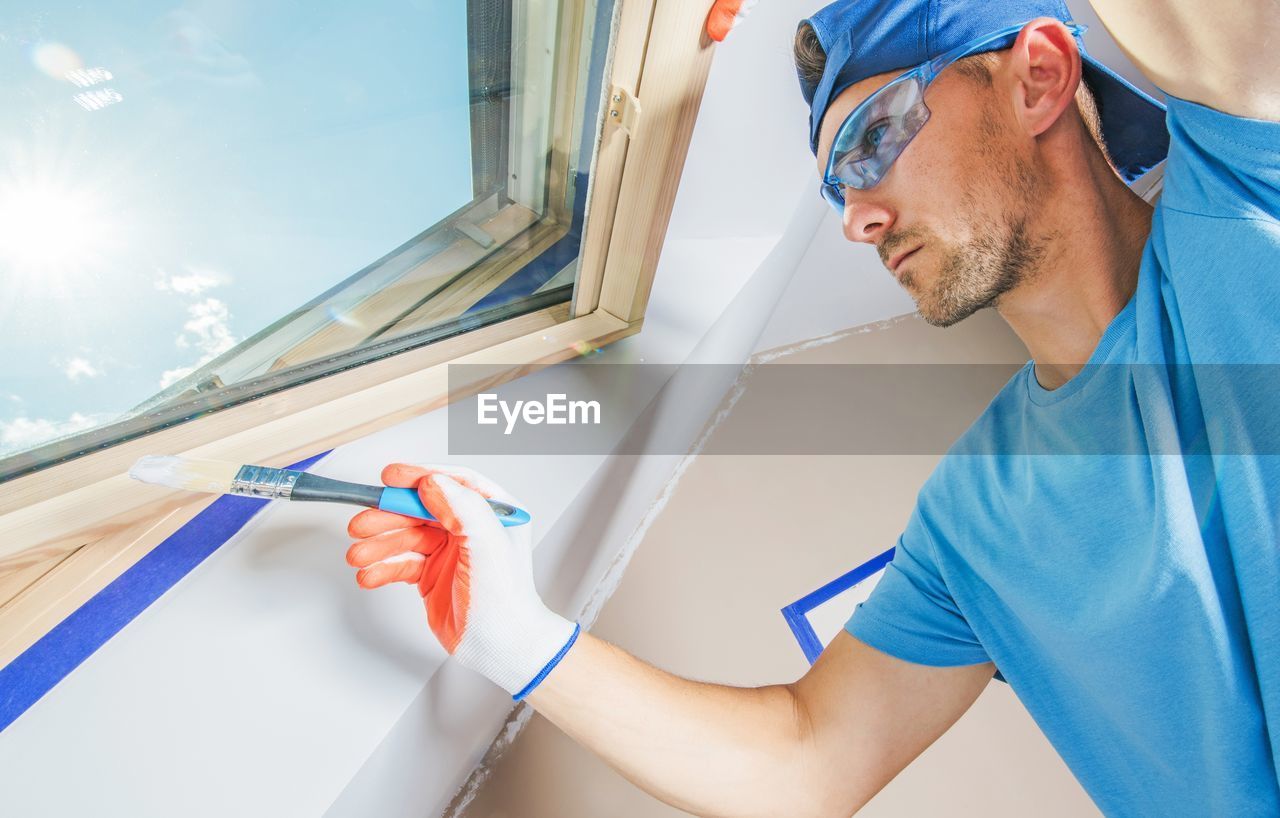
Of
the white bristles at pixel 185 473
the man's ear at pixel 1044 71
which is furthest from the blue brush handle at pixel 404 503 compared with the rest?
the man's ear at pixel 1044 71

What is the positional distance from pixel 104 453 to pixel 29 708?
243 millimetres

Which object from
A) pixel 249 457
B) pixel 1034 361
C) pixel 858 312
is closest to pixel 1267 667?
pixel 1034 361

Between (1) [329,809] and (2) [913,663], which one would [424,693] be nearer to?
(1) [329,809]

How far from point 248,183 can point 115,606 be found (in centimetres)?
48

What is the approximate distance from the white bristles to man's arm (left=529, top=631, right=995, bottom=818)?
437 millimetres

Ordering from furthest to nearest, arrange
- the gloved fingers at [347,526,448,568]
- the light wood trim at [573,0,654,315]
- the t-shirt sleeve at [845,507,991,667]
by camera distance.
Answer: the t-shirt sleeve at [845,507,991,667] → the light wood trim at [573,0,654,315] → the gloved fingers at [347,526,448,568]

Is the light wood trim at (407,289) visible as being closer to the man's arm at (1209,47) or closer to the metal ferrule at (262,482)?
the metal ferrule at (262,482)

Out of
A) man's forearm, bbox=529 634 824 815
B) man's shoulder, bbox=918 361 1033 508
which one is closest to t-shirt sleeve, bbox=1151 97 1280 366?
man's shoulder, bbox=918 361 1033 508

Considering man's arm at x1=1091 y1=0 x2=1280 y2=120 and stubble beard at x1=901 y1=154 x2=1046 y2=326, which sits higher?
stubble beard at x1=901 y1=154 x2=1046 y2=326

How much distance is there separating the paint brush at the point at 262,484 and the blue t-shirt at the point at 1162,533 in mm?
708

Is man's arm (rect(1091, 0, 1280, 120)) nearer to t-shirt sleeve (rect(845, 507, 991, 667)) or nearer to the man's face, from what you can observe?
the man's face

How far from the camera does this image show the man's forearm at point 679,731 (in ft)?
2.62

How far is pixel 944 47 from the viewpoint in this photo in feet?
2.77
